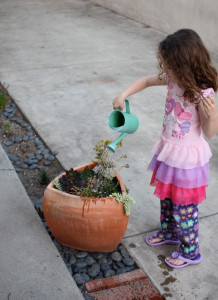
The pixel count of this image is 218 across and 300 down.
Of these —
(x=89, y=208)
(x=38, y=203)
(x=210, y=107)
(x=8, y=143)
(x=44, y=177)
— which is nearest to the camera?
(x=210, y=107)

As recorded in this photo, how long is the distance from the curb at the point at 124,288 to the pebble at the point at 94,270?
0.07 metres

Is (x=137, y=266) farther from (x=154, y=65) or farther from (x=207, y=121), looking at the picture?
(x=154, y=65)

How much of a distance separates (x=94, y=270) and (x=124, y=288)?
220 mm

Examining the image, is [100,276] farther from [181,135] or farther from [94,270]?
[181,135]

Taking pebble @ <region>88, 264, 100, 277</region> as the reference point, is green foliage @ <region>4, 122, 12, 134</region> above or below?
below

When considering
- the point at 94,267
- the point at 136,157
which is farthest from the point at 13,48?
the point at 94,267

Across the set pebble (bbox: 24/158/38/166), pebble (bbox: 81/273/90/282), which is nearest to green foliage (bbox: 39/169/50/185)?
pebble (bbox: 24/158/38/166)

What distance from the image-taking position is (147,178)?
130 inches

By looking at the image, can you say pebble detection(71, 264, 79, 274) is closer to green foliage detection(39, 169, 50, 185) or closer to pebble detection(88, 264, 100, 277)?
pebble detection(88, 264, 100, 277)

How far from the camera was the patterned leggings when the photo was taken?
2.30m

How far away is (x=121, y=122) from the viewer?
2.47m

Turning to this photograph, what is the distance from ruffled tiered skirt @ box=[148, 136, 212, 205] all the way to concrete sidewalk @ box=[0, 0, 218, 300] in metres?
0.47

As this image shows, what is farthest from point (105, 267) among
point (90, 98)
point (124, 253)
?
point (90, 98)

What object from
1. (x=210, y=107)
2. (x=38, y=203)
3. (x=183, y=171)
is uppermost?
(x=210, y=107)
